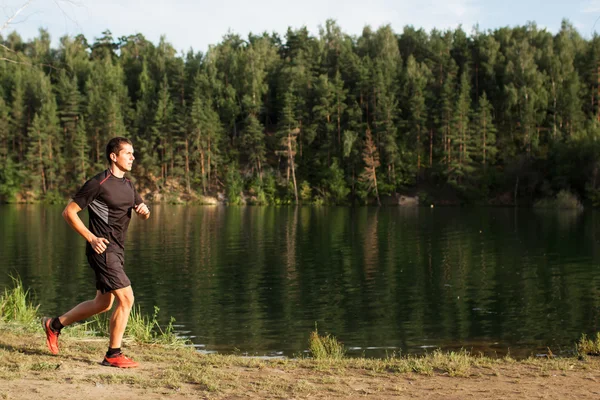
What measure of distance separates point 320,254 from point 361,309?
1163 centimetres

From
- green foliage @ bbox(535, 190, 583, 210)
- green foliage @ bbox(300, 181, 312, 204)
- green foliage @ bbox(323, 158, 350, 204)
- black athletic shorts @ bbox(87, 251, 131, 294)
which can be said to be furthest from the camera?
green foliage @ bbox(300, 181, 312, 204)

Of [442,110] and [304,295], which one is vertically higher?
[442,110]

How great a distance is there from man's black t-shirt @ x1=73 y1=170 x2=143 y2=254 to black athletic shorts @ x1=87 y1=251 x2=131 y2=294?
0.07m

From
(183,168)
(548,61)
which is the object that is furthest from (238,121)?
(548,61)

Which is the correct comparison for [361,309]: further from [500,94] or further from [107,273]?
[500,94]

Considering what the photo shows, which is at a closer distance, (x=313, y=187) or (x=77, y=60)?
(x=313, y=187)

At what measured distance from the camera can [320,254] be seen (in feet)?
90.4

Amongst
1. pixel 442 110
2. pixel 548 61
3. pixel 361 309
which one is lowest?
pixel 361 309

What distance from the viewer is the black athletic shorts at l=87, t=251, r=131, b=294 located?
6902 millimetres

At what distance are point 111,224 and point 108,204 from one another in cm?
23

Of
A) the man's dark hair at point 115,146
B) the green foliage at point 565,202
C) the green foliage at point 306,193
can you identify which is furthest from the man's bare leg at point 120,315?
the green foliage at point 306,193

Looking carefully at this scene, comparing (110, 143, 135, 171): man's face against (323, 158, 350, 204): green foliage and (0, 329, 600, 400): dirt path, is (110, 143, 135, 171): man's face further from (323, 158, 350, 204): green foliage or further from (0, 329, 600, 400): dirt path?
(323, 158, 350, 204): green foliage

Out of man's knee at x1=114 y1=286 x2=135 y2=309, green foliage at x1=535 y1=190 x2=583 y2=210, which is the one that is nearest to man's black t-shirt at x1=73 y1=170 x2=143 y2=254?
man's knee at x1=114 y1=286 x2=135 y2=309

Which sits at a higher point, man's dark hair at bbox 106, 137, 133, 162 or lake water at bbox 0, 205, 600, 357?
man's dark hair at bbox 106, 137, 133, 162
